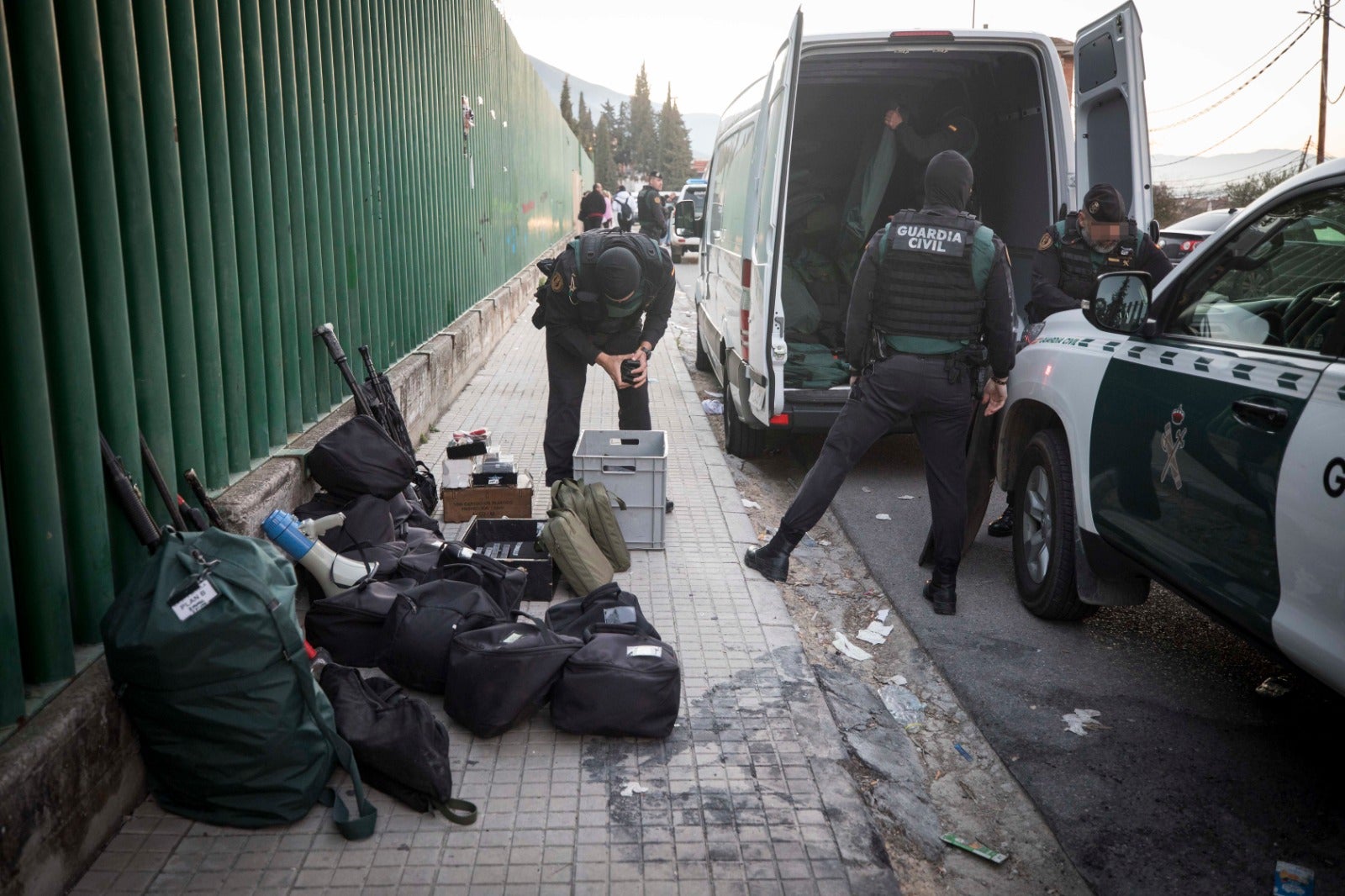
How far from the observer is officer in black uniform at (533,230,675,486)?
557 cm

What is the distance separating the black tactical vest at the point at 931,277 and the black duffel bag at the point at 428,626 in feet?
7.49

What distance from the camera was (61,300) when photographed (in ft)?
9.34

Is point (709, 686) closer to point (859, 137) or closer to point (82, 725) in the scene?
point (82, 725)

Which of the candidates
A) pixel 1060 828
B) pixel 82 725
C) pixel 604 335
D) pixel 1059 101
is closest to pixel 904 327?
pixel 604 335

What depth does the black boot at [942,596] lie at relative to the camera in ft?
16.0

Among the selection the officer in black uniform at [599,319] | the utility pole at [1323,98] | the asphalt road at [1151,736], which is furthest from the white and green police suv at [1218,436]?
the utility pole at [1323,98]

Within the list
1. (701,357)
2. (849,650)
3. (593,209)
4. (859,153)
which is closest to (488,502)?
(849,650)

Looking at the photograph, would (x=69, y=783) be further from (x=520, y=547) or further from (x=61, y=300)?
(x=520, y=547)

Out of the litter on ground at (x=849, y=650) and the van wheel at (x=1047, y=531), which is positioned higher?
the van wheel at (x=1047, y=531)

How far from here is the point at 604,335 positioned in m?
5.91

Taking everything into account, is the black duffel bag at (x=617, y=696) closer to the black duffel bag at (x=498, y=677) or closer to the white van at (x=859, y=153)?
the black duffel bag at (x=498, y=677)

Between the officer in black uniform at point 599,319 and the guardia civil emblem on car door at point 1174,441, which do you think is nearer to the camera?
the guardia civil emblem on car door at point 1174,441

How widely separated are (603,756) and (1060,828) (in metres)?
1.44

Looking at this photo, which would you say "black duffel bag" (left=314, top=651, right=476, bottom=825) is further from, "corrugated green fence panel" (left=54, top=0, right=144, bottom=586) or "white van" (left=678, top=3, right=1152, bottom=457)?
"white van" (left=678, top=3, right=1152, bottom=457)
